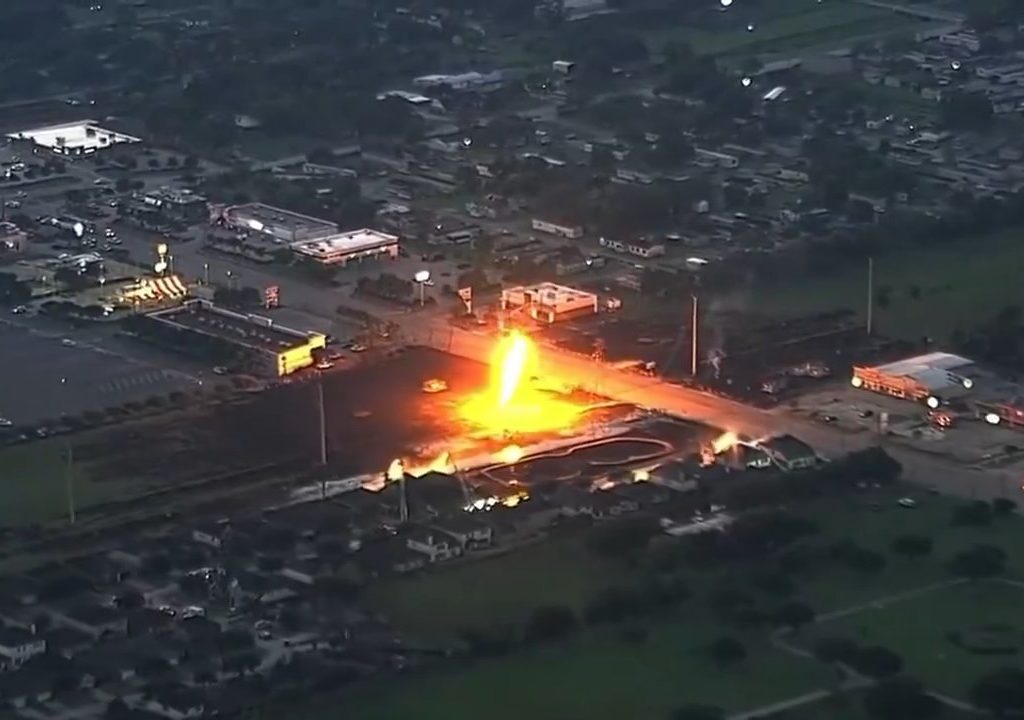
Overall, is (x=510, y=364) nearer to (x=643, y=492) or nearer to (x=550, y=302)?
(x=550, y=302)

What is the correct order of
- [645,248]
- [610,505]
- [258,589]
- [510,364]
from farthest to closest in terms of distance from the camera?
[645,248] → [510,364] → [610,505] → [258,589]

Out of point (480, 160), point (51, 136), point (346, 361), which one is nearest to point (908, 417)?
point (346, 361)

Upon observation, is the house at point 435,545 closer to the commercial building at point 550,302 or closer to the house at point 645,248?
the commercial building at point 550,302

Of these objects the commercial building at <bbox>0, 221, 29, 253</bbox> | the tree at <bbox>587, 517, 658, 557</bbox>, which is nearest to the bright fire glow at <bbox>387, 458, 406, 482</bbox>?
the tree at <bbox>587, 517, 658, 557</bbox>

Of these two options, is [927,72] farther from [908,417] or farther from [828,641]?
[828,641]

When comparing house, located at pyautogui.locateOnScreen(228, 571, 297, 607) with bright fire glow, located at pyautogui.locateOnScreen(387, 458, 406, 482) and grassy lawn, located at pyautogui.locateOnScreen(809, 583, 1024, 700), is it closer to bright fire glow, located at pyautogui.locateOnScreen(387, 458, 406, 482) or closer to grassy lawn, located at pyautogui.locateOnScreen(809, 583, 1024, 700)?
bright fire glow, located at pyautogui.locateOnScreen(387, 458, 406, 482)

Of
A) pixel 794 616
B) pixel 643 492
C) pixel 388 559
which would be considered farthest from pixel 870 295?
pixel 794 616
